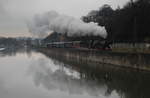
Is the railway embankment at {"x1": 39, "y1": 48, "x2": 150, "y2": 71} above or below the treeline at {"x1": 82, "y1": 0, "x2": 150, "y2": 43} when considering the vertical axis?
below

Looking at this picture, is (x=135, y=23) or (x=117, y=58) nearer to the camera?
(x=117, y=58)

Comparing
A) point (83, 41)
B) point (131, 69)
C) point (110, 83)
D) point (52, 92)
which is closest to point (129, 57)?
point (131, 69)

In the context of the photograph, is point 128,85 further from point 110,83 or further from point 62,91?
point 62,91

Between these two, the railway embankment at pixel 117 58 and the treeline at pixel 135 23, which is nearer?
the railway embankment at pixel 117 58

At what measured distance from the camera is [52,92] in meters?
11.7

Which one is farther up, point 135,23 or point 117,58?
point 135,23

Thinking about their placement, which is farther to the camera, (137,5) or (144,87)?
(137,5)

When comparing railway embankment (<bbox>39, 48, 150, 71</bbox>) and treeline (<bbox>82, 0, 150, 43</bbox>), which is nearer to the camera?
railway embankment (<bbox>39, 48, 150, 71</bbox>)

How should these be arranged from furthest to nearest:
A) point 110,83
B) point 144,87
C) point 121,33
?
1. point 121,33
2. point 110,83
3. point 144,87

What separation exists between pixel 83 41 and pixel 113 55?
1283cm

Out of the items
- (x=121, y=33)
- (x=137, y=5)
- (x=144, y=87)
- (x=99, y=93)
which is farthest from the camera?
(x=121, y=33)

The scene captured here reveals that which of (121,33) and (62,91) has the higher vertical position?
(121,33)

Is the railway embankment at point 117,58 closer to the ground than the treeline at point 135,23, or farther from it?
closer to the ground

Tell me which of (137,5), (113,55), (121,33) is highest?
(137,5)
